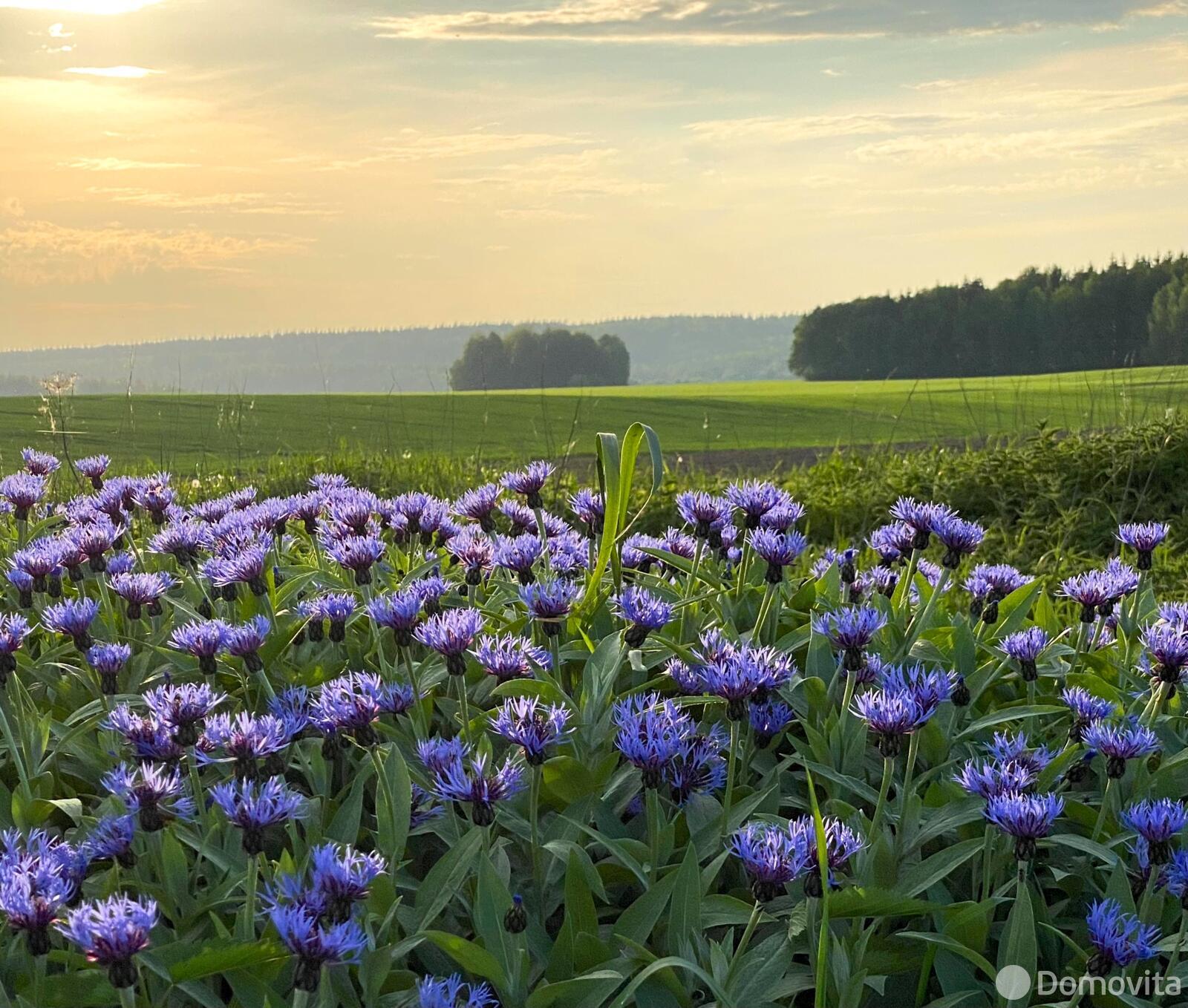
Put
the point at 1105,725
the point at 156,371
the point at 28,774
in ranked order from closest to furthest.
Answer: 1. the point at 1105,725
2. the point at 28,774
3. the point at 156,371

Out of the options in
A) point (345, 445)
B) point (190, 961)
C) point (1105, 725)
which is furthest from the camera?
point (345, 445)

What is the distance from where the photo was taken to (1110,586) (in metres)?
3.33

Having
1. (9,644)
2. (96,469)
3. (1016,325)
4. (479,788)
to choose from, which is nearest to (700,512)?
(479,788)

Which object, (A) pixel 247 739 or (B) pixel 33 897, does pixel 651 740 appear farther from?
(B) pixel 33 897

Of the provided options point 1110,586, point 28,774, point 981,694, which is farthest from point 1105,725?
point 28,774

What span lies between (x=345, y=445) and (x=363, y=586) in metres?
10.6

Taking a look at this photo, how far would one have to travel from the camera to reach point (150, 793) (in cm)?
214

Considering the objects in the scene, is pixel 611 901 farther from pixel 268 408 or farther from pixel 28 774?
pixel 268 408

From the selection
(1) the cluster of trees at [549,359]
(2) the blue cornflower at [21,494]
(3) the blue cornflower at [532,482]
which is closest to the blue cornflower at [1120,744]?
(3) the blue cornflower at [532,482]

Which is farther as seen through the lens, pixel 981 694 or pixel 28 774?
pixel 981 694

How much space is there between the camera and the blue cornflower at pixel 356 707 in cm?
235

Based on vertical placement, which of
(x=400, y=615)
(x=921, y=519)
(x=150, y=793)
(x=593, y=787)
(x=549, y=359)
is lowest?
(x=593, y=787)

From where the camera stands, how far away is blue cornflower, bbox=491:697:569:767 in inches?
87.7

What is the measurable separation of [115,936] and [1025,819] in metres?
1.58
